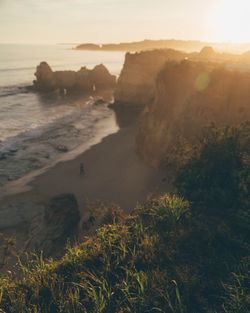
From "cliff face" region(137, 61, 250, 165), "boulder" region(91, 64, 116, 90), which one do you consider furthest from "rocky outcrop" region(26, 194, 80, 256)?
"boulder" region(91, 64, 116, 90)

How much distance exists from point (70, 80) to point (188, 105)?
55768 mm

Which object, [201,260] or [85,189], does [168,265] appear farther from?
[85,189]

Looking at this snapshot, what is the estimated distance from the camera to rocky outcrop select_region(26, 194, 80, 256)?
18.2m

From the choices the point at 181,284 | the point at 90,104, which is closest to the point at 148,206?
the point at 181,284

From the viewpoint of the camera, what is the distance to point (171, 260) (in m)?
11.3

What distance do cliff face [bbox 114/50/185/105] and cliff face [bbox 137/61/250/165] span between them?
2660cm

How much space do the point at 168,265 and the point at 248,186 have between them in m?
4.47

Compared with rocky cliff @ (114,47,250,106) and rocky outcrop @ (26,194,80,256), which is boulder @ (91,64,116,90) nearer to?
rocky cliff @ (114,47,250,106)

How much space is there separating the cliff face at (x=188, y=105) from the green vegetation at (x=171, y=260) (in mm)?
8312

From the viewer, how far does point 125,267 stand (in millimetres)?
11172

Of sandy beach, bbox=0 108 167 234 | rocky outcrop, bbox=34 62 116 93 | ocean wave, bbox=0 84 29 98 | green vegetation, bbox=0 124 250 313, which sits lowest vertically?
ocean wave, bbox=0 84 29 98

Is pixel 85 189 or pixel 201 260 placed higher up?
pixel 201 260

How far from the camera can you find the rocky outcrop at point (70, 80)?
78.2 m

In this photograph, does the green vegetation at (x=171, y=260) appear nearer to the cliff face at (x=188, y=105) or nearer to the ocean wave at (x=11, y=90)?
the cliff face at (x=188, y=105)
